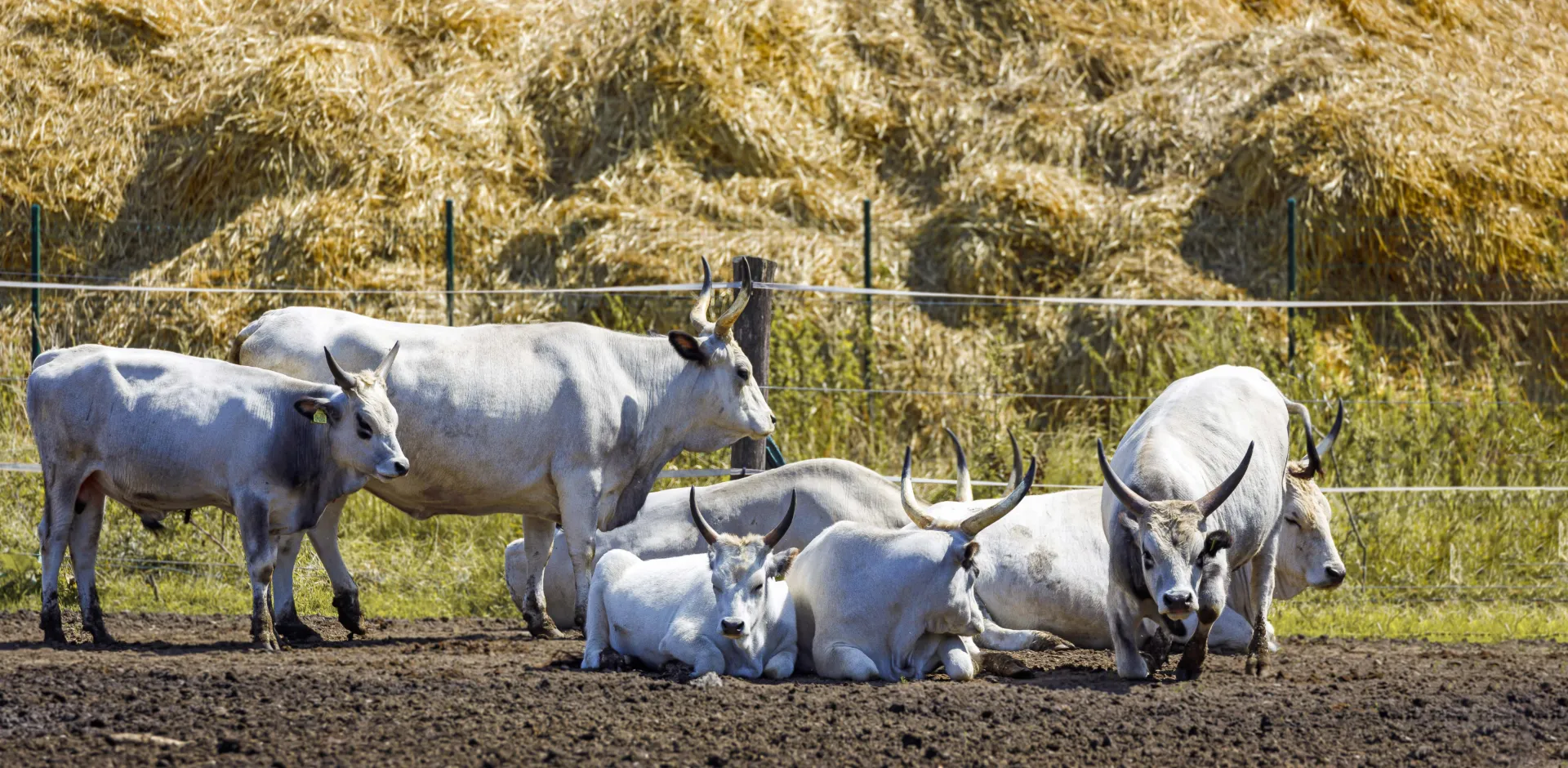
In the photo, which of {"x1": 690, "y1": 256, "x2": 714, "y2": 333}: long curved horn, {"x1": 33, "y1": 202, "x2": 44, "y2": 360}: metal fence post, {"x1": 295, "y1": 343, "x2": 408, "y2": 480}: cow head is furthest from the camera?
{"x1": 33, "y1": 202, "x2": 44, "y2": 360}: metal fence post

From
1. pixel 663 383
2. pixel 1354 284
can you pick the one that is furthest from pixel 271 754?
pixel 1354 284

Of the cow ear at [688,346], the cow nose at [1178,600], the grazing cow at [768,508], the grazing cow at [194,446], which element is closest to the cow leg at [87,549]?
the grazing cow at [194,446]

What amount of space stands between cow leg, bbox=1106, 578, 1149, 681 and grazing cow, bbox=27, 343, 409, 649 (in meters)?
3.24

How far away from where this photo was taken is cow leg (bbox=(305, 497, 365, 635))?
8.62 m

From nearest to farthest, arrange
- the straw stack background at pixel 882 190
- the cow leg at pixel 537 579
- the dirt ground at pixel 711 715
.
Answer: the dirt ground at pixel 711 715 < the cow leg at pixel 537 579 < the straw stack background at pixel 882 190

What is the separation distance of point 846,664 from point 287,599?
9.71 ft

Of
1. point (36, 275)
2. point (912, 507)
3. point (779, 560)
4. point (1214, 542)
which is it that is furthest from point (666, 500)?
point (36, 275)

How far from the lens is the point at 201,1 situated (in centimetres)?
1569

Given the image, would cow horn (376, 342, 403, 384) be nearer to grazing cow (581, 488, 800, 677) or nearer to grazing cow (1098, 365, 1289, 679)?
grazing cow (581, 488, 800, 677)

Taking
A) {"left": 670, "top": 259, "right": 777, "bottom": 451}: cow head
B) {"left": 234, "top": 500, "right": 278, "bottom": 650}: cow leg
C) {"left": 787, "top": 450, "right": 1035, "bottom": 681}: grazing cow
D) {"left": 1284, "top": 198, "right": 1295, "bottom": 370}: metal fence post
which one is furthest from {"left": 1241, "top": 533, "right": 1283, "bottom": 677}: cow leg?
{"left": 234, "top": 500, "right": 278, "bottom": 650}: cow leg

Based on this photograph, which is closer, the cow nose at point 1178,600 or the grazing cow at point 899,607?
the cow nose at point 1178,600

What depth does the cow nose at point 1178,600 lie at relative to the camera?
6570 mm

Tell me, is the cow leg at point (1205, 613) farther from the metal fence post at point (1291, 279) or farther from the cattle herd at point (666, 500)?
the metal fence post at point (1291, 279)

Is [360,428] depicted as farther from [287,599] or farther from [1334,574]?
[1334,574]
